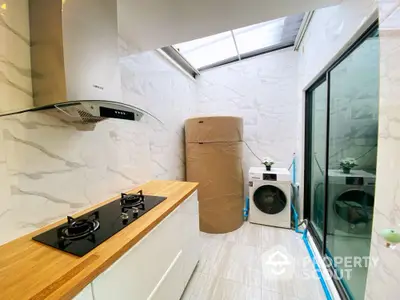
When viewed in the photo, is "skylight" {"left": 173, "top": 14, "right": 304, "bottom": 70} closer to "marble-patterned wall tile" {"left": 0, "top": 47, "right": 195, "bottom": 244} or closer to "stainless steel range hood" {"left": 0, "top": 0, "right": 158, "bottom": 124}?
"marble-patterned wall tile" {"left": 0, "top": 47, "right": 195, "bottom": 244}

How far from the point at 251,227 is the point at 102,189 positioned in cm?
214

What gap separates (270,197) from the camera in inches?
107

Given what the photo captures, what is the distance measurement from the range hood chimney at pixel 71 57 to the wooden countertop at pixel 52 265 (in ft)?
2.09

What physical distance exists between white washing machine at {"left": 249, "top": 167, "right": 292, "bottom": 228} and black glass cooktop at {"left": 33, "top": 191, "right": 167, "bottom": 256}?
1826mm

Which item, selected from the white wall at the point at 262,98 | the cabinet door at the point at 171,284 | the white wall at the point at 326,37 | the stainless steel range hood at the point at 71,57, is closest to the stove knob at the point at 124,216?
the cabinet door at the point at 171,284

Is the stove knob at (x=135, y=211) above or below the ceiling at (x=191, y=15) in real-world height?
below

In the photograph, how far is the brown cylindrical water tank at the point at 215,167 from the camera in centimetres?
245

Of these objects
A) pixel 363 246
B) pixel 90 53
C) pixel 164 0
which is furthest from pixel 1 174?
pixel 363 246

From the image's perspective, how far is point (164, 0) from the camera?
121 centimetres

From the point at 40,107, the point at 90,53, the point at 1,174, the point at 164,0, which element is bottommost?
the point at 1,174

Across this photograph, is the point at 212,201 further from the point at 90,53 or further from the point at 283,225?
the point at 90,53

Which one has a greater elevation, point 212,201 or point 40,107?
point 40,107

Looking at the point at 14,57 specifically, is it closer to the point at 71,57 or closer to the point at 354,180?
the point at 71,57

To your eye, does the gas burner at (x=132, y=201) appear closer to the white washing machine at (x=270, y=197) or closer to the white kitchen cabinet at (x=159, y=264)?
the white kitchen cabinet at (x=159, y=264)
